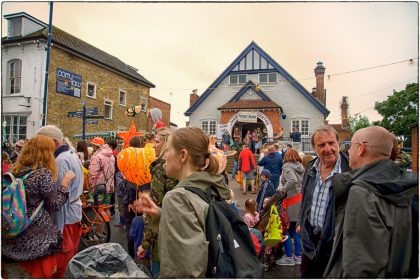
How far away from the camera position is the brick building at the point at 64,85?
1229cm

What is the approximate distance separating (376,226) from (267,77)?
23.6 m

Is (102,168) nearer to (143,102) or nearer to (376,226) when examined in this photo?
(376,226)

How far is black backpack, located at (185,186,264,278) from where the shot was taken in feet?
5.10

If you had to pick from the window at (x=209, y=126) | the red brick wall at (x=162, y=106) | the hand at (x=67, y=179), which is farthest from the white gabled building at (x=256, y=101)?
the hand at (x=67, y=179)

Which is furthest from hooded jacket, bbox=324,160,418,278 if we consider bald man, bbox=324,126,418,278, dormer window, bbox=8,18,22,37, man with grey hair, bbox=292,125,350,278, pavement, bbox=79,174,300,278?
dormer window, bbox=8,18,22,37

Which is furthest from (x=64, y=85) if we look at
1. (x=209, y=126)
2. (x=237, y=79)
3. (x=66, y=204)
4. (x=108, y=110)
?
(x=237, y=79)

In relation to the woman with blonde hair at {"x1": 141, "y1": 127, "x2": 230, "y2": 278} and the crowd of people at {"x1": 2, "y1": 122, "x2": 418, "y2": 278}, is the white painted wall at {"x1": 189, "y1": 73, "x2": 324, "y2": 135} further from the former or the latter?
the woman with blonde hair at {"x1": 141, "y1": 127, "x2": 230, "y2": 278}

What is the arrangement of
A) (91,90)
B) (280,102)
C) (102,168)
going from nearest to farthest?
(102,168), (91,90), (280,102)

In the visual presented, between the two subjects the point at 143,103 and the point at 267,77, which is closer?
the point at 267,77

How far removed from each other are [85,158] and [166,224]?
626cm

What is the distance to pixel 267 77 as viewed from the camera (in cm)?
2441

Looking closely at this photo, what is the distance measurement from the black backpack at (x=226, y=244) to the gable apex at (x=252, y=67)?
22.8 meters

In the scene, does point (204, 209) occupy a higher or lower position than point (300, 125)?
lower

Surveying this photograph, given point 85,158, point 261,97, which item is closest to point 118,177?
point 85,158
